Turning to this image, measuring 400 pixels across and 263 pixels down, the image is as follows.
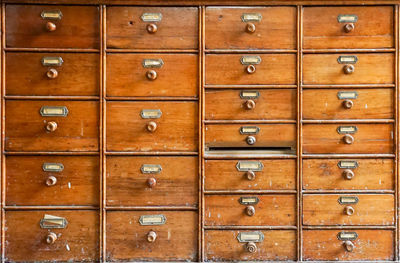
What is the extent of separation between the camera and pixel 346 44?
224 centimetres

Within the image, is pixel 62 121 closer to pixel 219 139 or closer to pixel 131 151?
pixel 131 151

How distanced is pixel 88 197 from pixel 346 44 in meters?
2.10

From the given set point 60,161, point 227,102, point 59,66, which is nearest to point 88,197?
point 60,161

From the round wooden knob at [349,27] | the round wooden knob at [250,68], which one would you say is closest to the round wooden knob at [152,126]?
the round wooden knob at [250,68]

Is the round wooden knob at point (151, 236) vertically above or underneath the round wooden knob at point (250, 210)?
underneath

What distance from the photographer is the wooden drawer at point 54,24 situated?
2191mm

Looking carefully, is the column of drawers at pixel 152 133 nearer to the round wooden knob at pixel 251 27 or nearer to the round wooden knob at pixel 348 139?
the round wooden knob at pixel 251 27

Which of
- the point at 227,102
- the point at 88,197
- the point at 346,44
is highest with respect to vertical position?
the point at 346,44

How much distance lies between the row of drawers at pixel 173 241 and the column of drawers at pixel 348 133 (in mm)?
10

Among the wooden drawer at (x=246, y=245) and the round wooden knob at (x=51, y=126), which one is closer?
the round wooden knob at (x=51, y=126)

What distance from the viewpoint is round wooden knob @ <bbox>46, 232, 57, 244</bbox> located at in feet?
7.13

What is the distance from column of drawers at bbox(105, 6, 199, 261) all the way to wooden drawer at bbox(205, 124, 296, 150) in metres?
0.13

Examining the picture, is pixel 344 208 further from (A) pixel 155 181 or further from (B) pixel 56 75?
(B) pixel 56 75

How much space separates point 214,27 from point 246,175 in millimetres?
1062
